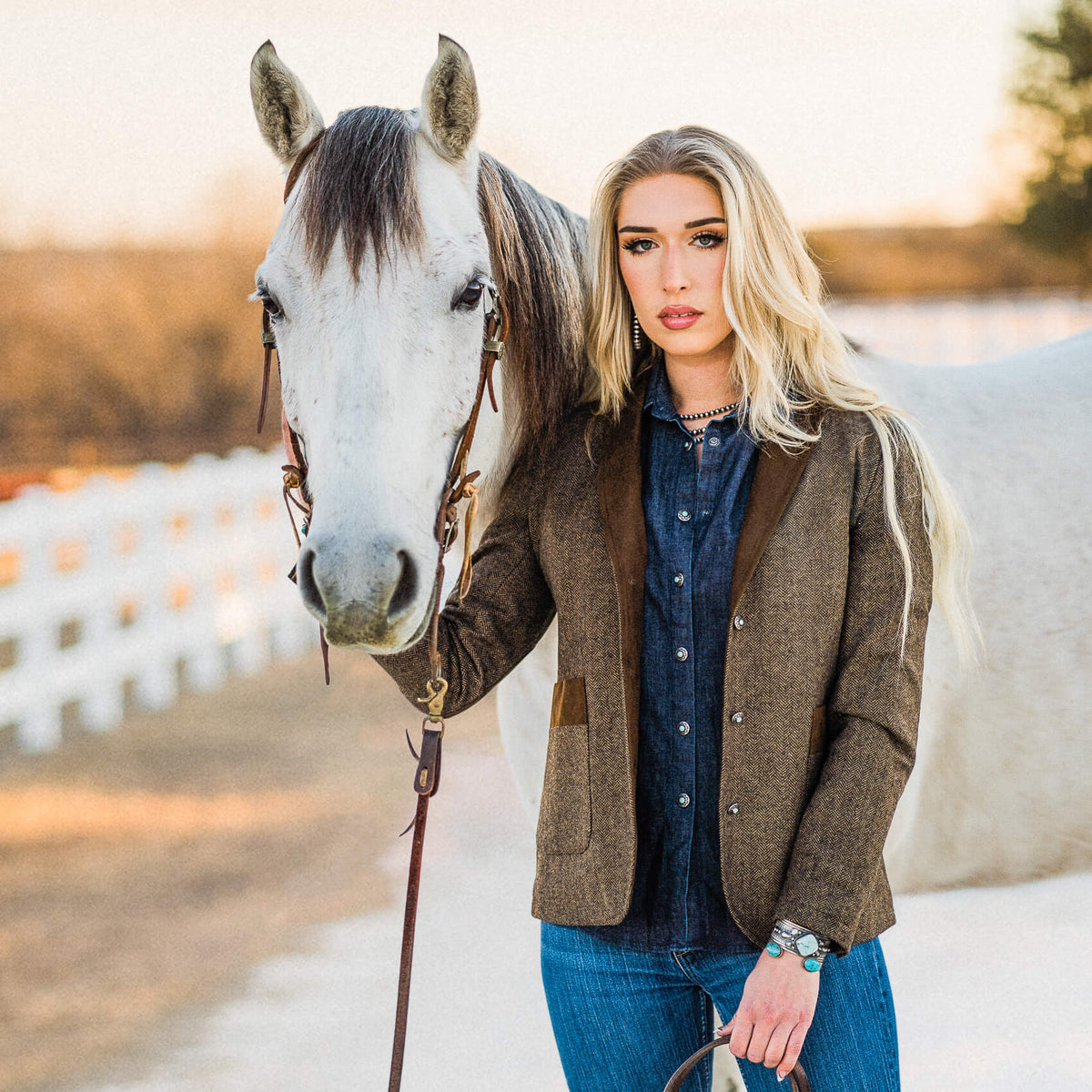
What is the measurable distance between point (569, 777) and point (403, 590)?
35 centimetres

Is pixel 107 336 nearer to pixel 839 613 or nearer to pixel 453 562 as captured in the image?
pixel 453 562

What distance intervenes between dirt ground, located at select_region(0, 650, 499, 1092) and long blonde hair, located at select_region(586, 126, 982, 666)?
270 cm

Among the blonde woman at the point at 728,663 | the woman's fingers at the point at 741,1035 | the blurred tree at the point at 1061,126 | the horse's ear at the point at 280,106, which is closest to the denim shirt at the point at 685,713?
the blonde woman at the point at 728,663

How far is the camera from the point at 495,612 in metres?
1.69

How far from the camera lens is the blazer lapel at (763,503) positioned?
1.41 meters

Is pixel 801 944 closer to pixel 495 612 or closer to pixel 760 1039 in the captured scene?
pixel 760 1039

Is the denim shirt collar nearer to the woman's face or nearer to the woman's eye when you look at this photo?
the woman's face

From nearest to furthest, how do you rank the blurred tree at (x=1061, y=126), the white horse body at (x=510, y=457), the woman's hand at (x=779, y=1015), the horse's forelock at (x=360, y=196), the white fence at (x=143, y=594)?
the woman's hand at (x=779, y=1015) → the white horse body at (x=510, y=457) → the horse's forelock at (x=360, y=196) → the white fence at (x=143, y=594) → the blurred tree at (x=1061, y=126)

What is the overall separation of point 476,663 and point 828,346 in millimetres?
694

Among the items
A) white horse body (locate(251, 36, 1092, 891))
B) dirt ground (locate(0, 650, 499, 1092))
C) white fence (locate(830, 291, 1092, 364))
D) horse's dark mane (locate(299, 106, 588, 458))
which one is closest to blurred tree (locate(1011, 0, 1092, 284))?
white fence (locate(830, 291, 1092, 364))

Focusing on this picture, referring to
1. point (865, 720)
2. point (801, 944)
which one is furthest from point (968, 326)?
point (801, 944)

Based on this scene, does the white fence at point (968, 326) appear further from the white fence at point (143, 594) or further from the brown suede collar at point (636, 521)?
the brown suede collar at point (636, 521)

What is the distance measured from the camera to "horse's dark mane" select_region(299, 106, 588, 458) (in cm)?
155

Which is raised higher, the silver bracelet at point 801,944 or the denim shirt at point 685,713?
the denim shirt at point 685,713
